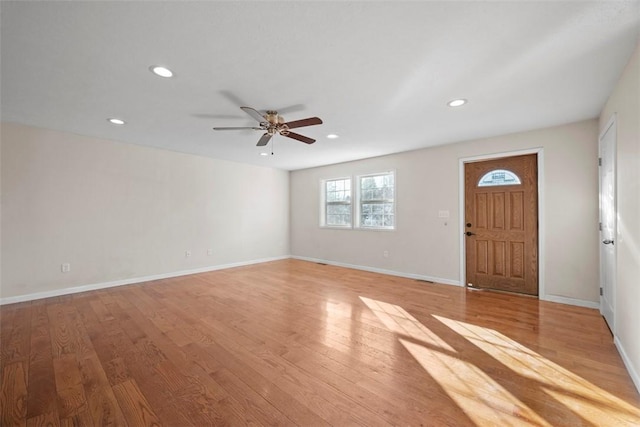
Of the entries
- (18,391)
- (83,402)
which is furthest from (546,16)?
(18,391)

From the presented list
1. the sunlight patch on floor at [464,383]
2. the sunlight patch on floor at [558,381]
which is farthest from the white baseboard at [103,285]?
the sunlight patch on floor at [558,381]

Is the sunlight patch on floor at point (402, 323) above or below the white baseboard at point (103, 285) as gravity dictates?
below

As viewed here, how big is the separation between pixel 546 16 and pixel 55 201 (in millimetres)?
6026

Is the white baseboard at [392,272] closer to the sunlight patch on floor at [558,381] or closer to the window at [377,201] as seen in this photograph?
the window at [377,201]

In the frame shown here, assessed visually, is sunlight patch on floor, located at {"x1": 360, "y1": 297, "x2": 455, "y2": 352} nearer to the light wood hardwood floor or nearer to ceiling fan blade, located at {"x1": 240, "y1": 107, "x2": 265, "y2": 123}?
the light wood hardwood floor

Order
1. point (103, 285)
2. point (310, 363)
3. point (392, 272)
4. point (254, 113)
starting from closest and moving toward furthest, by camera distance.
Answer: point (310, 363), point (254, 113), point (103, 285), point (392, 272)

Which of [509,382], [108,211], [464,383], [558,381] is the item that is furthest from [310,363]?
[108,211]

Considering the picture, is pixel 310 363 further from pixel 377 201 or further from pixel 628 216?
pixel 377 201

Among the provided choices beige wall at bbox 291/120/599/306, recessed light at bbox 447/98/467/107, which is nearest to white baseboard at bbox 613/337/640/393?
beige wall at bbox 291/120/599/306

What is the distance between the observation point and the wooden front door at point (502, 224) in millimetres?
3844

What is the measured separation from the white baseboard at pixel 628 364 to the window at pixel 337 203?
177 inches

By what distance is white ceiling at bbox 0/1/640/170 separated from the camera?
1.61m

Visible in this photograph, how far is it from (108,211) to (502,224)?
257 inches

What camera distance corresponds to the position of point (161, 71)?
225 cm
